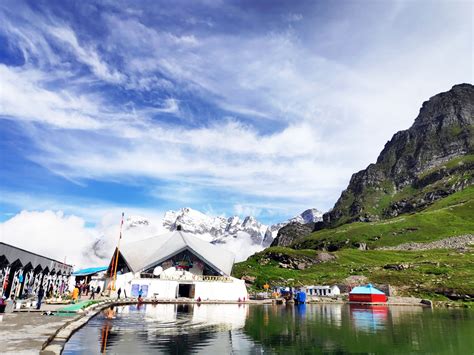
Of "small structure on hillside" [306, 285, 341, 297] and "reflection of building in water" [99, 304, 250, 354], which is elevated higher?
"small structure on hillside" [306, 285, 341, 297]

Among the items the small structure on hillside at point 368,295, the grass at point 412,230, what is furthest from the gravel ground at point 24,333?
the grass at point 412,230

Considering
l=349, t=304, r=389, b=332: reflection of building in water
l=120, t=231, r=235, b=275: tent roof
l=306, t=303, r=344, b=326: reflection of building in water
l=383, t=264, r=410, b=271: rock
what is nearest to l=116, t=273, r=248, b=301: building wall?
l=120, t=231, r=235, b=275: tent roof

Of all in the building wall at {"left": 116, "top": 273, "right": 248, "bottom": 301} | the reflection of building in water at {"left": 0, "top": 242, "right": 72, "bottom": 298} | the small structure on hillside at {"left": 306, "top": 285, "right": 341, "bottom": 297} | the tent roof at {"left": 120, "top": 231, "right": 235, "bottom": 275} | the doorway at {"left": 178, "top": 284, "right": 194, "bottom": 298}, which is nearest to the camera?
the reflection of building in water at {"left": 0, "top": 242, "right": 72, "bottom": 298}

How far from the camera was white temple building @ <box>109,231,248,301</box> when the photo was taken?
201 ft

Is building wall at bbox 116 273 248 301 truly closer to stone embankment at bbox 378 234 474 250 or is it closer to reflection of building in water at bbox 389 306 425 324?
reflection of building in water at bbox 389 306 425 324

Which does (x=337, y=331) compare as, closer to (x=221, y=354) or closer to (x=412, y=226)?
(x=221, y=354)

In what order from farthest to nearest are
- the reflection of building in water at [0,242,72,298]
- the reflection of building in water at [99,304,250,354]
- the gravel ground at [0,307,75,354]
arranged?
the reflection of building in water at [0,242,72,298]
the reflection of building in water at [99,304,250,354]
the gravel ground at [0,307,75,354]

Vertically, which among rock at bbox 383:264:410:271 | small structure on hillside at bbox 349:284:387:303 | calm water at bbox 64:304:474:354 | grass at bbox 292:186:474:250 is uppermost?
grass at bbox 292:186:474:250

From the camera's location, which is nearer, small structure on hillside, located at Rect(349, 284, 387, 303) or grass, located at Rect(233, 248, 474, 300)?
small structure on hillside, located at Rect(349, 284, 387, 303)

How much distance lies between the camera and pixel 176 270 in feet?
233

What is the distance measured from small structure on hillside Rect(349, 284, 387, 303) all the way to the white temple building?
63.6ft

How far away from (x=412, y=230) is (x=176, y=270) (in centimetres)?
13583

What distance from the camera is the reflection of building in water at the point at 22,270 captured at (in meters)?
32.3

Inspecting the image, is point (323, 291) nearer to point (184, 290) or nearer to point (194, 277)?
point (194, 277)
